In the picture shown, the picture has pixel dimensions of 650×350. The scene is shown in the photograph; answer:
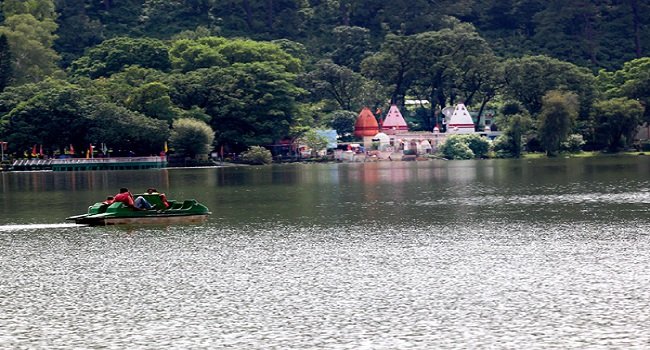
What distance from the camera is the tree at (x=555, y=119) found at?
162875 millimetres

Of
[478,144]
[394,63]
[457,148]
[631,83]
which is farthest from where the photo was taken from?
[394,63]

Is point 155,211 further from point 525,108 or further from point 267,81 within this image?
point 525,108

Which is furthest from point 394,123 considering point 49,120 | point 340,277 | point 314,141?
point 340,277

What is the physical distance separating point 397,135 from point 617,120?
112ft

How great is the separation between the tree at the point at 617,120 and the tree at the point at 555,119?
5.12 meters

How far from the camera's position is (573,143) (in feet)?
553

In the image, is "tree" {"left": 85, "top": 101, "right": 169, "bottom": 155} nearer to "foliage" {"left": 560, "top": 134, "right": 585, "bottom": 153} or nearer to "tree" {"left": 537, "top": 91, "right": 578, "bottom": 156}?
"tree" {"left": 537, "top": 91, "right": 578, "bottom": 156}

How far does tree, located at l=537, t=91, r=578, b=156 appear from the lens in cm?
16288

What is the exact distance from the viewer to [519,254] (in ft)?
147

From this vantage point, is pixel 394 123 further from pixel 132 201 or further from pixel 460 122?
pixel 132 201

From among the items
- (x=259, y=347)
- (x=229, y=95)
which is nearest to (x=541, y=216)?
(x=259, y=347)

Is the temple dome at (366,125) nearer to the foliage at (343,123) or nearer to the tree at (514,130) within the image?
the foliage at (343,123)

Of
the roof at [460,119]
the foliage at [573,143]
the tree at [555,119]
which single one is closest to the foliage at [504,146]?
the tree at [555,119]

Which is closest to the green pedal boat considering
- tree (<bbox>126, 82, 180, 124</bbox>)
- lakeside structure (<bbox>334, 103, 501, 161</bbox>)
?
tree (<bbox>126, 82, 180, 124</bbox>)
